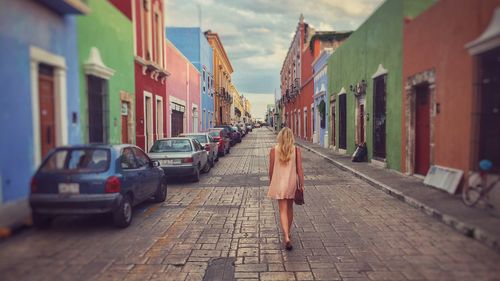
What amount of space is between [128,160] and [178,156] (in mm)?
4409

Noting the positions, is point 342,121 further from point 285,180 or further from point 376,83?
point 285,180

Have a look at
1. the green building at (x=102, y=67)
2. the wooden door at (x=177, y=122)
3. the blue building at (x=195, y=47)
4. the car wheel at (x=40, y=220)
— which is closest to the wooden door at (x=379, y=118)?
the green building at (x=102, y=67)

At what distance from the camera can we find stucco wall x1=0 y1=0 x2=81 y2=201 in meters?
3.40

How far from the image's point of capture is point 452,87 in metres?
8.44

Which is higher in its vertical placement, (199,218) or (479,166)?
(479,166)

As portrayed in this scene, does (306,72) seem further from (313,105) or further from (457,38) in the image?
(457,38)

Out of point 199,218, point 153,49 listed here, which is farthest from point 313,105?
point 199,218

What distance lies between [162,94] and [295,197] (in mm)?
14111

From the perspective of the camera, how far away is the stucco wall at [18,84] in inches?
134

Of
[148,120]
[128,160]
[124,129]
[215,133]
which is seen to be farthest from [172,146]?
[215,133]

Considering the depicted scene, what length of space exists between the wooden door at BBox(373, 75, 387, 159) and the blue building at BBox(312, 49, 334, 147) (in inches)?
391

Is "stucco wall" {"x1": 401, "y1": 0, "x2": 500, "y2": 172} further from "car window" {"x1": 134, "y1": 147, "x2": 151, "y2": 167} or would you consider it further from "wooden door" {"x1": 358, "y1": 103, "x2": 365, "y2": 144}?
"car window" {"x1": 134, "y1": 147, "x2": 151, "y2": 167}

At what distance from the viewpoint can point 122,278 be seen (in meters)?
4.38

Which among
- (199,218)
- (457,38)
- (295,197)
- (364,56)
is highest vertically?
(364,56)
